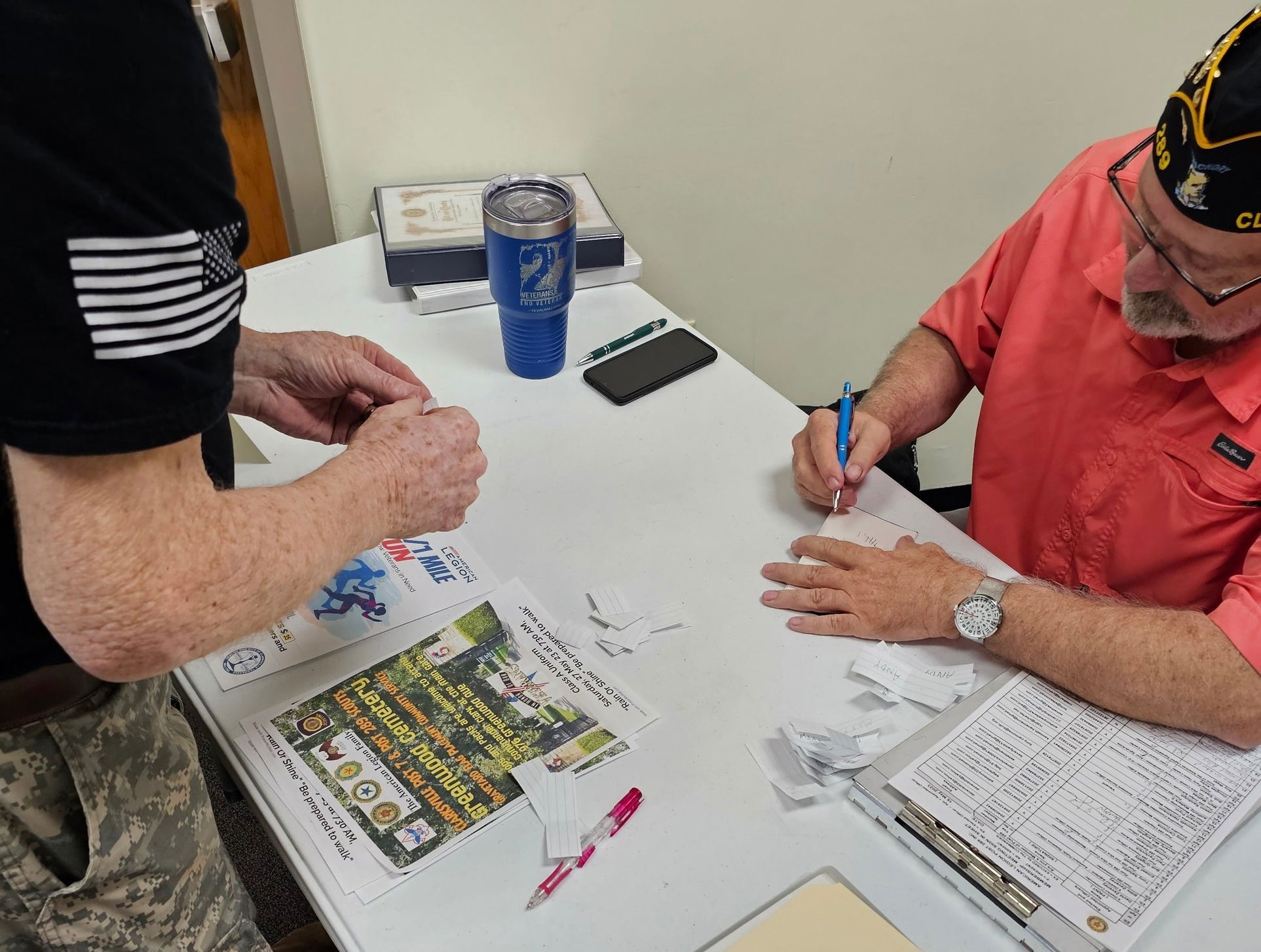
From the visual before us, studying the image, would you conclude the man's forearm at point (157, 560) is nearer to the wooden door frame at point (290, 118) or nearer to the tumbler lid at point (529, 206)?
the tumbler lid at point (529, 206)

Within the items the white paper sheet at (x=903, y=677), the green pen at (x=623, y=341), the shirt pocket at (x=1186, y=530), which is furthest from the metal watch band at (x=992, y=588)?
the green pen at (x=623, y=341)

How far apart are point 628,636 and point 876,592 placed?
0.27 m

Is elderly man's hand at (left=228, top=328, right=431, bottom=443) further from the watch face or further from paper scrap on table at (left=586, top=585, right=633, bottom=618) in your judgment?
the watch face

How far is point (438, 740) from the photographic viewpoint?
0.84 metres

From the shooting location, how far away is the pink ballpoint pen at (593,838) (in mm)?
739

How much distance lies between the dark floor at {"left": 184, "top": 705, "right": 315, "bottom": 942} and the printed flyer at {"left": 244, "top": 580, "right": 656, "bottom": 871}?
73 centimetres

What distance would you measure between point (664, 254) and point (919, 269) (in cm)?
58

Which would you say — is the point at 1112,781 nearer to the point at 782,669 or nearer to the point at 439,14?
the point at 782,669

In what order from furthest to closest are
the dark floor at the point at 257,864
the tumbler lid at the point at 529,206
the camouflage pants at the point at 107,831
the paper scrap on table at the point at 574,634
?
the dark floor at the point at 257,864 < the tumbler lid at the point at 529,206 < the paper scrap on table at the point at 574,634 < the camouflage pants at the point at 107,831

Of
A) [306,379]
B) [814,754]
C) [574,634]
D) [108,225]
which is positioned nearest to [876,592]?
[814,754]

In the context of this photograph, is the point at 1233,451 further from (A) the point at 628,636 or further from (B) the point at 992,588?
(A) the point at 628,636

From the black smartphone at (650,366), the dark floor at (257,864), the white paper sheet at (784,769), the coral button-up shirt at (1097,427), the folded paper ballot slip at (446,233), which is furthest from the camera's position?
the dark floor at (257,864)

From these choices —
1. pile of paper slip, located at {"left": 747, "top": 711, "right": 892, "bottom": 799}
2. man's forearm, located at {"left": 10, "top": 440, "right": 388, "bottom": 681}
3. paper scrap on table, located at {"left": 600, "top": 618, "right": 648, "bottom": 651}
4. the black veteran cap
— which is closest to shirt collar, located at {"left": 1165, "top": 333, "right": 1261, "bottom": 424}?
the black veteran cap

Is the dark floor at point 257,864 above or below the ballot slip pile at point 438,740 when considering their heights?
below
